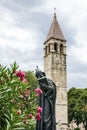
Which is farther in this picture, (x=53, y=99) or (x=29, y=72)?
(x=29, y=72)

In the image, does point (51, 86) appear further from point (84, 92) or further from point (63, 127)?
point (84, 92)

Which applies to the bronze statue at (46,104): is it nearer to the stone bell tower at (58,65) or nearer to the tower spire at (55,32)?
the stone bell tower at (58,65)

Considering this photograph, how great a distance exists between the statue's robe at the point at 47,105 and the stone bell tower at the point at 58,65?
3758cm

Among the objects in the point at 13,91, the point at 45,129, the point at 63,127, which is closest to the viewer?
the point at 13,91

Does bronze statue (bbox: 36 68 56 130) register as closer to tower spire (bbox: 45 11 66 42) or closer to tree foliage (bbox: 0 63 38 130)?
tree foliage (bbox: 0 63 38 130)

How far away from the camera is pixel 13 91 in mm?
5469

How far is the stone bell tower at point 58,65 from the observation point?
45062 mm

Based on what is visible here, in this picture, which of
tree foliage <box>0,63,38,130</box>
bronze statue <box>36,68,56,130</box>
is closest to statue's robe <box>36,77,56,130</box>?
bronze statue <box>36,68,56,130</box>

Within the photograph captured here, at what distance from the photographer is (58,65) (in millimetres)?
47625

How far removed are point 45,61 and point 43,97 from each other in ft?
142

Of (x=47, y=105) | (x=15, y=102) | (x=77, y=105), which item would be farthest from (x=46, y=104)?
(x=77, y=105)

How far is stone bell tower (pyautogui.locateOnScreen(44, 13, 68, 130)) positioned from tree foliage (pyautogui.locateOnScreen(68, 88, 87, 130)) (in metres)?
2.41

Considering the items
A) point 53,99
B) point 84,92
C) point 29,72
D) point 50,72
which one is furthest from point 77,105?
point 53,99

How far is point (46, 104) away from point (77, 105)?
41219 millimetres
